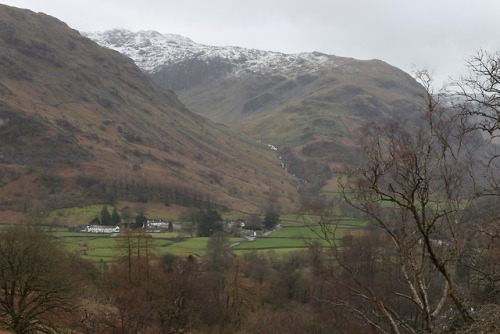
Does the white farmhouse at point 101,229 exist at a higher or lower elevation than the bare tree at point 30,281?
lower

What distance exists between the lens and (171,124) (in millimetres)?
195750

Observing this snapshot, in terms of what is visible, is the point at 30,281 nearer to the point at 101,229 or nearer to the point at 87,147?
the point at 101,229

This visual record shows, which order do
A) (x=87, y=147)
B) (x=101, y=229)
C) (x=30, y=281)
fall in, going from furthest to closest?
(x=87, y=147), (x=101, y=229), (x=30, y=281)

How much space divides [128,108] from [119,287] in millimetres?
147946

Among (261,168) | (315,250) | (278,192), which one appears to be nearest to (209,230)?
(278,192)

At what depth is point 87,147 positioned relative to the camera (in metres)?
140

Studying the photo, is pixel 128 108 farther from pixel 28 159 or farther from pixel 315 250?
pixel 315 250

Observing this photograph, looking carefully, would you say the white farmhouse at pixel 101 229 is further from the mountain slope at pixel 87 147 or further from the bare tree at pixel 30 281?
the bare tree at pixel 30 281

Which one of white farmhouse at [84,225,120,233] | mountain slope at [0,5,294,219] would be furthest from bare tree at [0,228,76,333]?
mountain slope at [0,5,294,219]

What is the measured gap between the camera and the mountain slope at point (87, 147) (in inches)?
4717

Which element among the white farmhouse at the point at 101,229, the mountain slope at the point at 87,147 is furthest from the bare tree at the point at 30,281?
the mountain slope at the point at 87,147

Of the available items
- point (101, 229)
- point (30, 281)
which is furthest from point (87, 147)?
point (30, 281)

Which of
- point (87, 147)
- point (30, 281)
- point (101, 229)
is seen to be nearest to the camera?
point (30, 281)

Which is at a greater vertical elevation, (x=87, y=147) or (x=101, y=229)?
(x=87, y=147)
